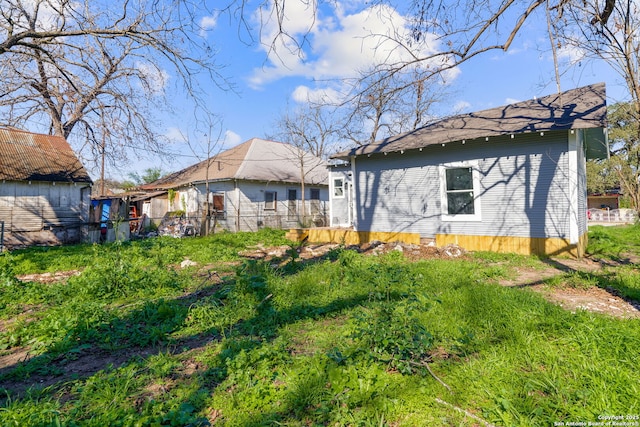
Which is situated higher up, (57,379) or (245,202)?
(245,202)

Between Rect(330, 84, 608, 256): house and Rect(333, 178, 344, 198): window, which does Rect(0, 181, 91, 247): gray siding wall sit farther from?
Rect(330, 84, 608, 256): house

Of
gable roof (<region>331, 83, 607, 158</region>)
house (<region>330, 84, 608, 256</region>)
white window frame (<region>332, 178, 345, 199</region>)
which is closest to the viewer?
gable roof (<region>331, 83, 607, 158</region>)

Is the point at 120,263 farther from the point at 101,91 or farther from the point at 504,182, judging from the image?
the point at 504,182

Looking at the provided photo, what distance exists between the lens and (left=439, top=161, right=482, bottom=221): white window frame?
28.7ft

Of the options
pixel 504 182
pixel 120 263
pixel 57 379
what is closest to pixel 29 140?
pixel 120 263

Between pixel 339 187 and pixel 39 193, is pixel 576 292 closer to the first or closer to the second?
pixel 339 187

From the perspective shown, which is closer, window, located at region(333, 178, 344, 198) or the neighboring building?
window, located at region(333, 178, 344, 198)

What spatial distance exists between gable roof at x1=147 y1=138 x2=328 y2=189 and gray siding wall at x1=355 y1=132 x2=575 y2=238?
9396mm

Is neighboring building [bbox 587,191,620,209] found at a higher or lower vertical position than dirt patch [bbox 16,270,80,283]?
higher

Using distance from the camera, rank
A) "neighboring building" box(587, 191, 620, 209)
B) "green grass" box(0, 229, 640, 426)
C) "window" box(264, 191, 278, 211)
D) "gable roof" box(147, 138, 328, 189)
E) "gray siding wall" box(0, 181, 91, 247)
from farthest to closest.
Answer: "neighboring building" box(587, 191, 620, 209) < "window" box(264, 191, 278, 211) < "gable roof" box(147, 138, 328, 189) < "gray siding wall" box(0, 181, 91, 247) < "green grass" box(0, 229, 640, 426)

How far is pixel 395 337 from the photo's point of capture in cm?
288

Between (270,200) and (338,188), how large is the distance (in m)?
6.13

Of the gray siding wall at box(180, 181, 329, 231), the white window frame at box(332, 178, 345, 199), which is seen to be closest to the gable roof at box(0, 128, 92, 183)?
the gray siding wall at box(180, 181, 329, 231)

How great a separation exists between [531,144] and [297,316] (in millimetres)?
7468
